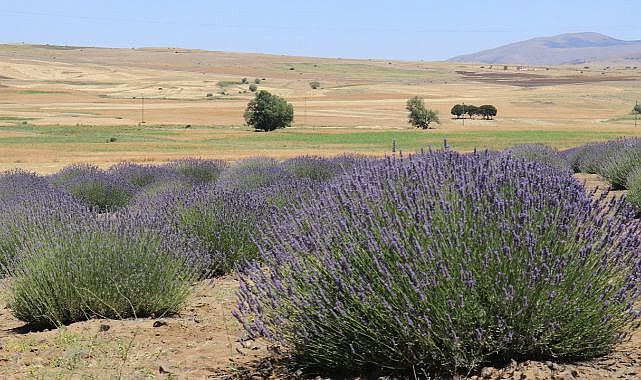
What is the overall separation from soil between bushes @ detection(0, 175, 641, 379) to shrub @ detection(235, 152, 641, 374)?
141mm

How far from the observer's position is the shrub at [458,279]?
12.7 ft

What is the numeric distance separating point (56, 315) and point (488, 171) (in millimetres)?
3631

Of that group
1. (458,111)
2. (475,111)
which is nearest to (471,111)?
(475,111)

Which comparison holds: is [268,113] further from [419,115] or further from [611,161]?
[611,161]

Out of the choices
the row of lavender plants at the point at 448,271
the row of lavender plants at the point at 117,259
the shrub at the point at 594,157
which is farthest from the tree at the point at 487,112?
the row of lavender plants at the point at 448,271

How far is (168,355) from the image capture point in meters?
5.20

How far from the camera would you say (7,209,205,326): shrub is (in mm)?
6023

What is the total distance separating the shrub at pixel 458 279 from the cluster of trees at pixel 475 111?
75.1 meters

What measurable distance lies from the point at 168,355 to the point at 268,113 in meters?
59.9

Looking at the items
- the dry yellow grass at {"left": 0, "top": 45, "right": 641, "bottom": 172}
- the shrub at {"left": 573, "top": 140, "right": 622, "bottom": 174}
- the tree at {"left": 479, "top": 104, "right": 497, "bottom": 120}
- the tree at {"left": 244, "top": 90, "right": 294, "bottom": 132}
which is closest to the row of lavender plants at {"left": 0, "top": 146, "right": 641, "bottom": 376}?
the shrub at {"left": 573, "top": 140, "right": 622, "bottom": 174}

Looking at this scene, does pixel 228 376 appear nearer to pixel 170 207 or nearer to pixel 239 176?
pixel 170 207

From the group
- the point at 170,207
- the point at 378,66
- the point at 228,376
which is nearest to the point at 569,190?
the point at 228,376

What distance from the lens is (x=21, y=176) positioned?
14977 millimetres

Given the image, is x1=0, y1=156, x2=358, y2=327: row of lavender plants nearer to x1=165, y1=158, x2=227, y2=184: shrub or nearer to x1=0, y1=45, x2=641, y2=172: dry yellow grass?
x1=165, y1=158, x2=227, y2=184: shrub
